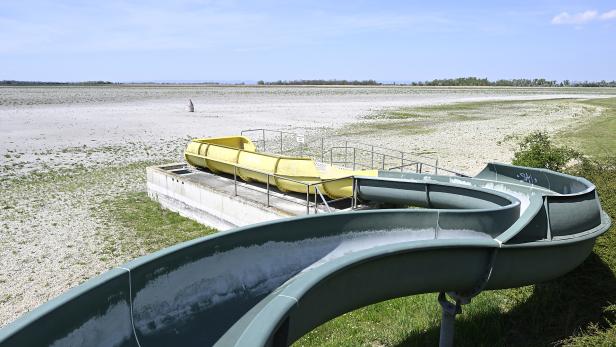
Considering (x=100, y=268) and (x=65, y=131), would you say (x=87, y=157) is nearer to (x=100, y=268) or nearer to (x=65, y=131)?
(x=65, y=131)

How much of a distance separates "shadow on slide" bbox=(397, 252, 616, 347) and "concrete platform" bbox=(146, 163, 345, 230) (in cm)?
508

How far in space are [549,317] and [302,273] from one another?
17.9ft

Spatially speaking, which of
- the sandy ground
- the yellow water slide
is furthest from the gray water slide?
the sandy ground

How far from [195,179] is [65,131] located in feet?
84.1

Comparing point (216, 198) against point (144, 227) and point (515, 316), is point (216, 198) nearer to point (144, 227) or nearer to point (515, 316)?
point (144, 227)

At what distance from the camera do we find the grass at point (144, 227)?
13562 mm

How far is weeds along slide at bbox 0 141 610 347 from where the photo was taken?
13.2 ft

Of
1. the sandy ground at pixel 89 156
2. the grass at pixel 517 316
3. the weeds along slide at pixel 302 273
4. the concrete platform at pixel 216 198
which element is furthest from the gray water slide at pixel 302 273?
the sandy ground at pixel 89 156

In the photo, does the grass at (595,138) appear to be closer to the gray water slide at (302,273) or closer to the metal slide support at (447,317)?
the gray water slide at (302,273)

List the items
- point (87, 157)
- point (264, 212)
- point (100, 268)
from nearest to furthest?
point (100, 268)
point (264, 212)
point (87, 157)

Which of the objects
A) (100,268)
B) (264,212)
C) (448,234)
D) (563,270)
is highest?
(448,234)

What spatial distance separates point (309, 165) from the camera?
1419 centimetres

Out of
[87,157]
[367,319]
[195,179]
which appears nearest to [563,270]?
[367,319]

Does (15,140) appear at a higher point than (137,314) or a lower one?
lower
